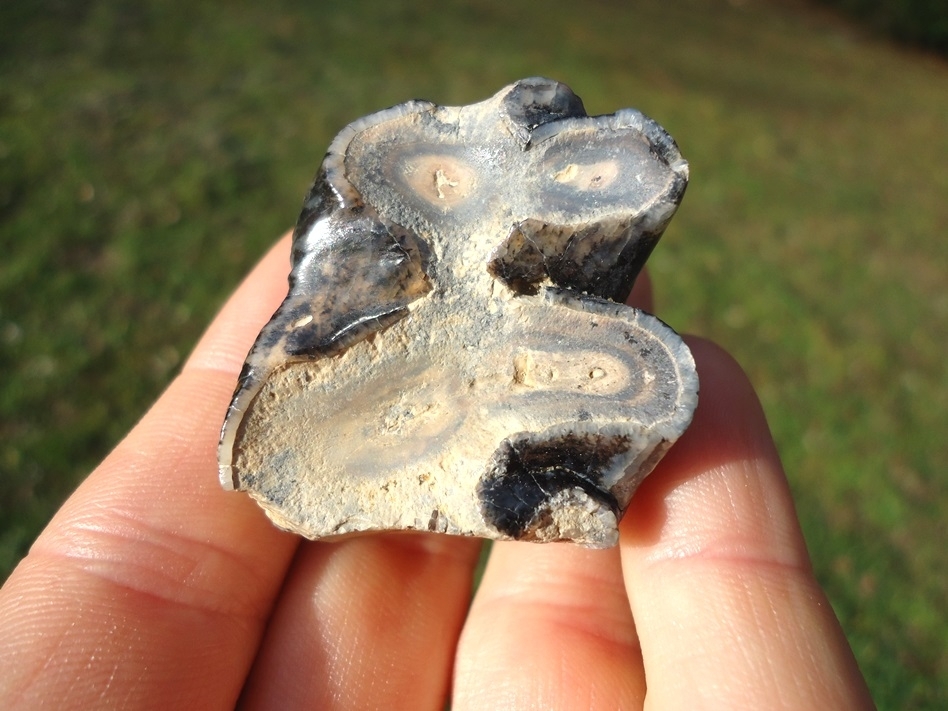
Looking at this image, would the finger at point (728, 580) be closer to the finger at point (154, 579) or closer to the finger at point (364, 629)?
the finger at point (364, 629)

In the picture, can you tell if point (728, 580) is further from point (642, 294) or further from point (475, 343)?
point (642, 294)

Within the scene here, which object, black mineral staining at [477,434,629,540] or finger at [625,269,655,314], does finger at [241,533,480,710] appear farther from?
finger at [625,269,655,314]

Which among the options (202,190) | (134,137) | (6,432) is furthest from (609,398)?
(134,137)

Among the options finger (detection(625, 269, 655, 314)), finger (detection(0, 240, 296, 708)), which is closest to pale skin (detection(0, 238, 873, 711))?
finger (detection(0, 240, 296, 708))

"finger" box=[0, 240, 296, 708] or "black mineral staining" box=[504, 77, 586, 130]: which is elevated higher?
"black mineral staining" box=[504, 77, 586, 130]

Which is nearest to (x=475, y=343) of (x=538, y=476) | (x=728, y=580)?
(x=538, y=476)

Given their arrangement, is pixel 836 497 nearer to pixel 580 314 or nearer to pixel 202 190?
pixel 580 314
